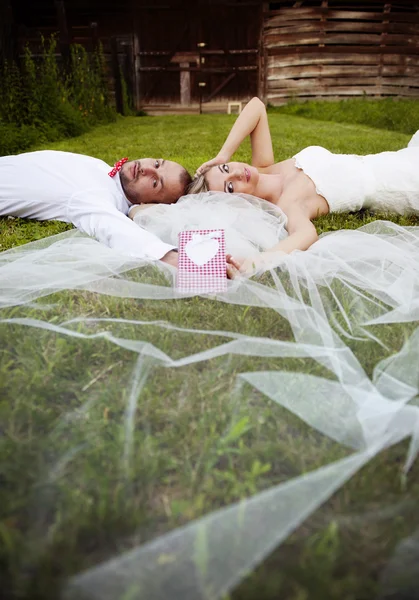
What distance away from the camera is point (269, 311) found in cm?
177

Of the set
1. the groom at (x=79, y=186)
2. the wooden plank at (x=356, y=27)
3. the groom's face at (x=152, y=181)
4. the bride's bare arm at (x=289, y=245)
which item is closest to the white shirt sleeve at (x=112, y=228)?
the groom at (x=79, y=186)

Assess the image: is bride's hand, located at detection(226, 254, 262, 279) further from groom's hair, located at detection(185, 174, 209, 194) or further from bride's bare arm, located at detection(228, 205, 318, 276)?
groom's hair, located at detection(185, 174, 209, 194)

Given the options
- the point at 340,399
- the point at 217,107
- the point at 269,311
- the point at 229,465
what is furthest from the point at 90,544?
the point at 217,107

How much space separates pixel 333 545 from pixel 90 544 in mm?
472

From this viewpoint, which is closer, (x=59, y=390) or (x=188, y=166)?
(x=59, y=390)

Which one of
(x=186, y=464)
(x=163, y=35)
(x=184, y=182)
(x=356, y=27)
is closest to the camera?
(x=186, y=464)

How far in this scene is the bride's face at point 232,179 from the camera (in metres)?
2.84

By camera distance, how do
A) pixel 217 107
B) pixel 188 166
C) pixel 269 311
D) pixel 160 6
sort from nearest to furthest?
1. pixel 269 311
2. pixel 188 166
3. pixel 160 6
4. pixel 217 107

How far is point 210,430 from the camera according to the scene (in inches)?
48.0

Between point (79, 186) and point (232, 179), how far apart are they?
2.98ft

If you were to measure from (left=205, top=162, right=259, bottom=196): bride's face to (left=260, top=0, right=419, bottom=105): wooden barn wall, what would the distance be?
10.2 m

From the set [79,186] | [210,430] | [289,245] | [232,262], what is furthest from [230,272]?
[79,186]

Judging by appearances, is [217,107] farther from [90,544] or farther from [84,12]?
[90,544]

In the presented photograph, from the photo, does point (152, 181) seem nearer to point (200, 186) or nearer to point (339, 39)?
point (200, 186)
